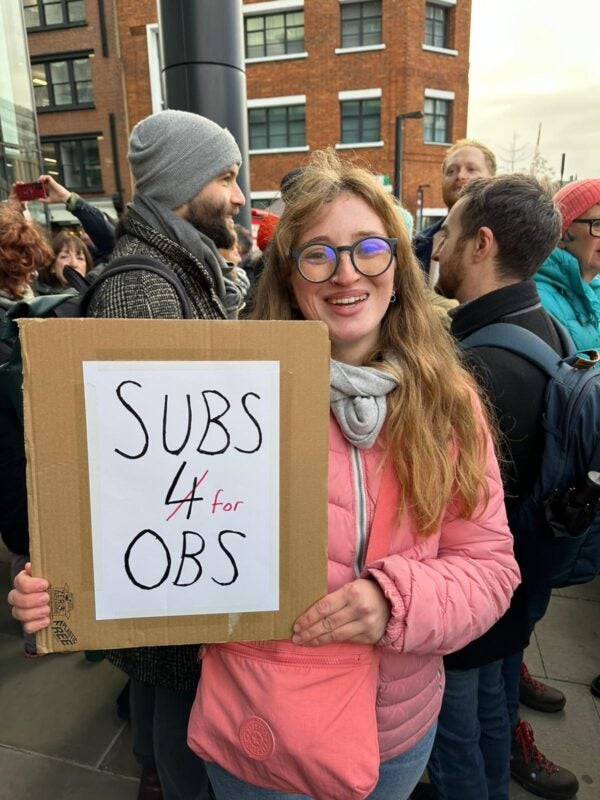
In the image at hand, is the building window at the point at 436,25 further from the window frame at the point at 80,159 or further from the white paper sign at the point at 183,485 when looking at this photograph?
the white paper sign at the point at 183,485

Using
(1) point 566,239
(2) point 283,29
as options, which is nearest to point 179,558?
(1) point 566,239

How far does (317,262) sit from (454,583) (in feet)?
2.31

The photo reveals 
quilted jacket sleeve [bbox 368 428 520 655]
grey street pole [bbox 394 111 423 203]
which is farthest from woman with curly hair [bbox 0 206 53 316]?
grey street pole [bbox 394 111 423 203]

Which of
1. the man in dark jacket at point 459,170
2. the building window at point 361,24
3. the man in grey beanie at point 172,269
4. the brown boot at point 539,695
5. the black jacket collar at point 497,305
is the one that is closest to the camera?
the man in grey beanie at point 172,269

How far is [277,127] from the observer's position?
67.4 ft

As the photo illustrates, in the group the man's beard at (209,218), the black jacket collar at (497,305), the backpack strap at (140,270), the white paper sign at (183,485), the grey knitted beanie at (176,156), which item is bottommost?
the white paper sign at (183,485)

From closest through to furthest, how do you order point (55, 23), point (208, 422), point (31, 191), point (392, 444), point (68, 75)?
point (208, 422), point (392, 444), point (31, 191), point (55, 23), point (68, 75)

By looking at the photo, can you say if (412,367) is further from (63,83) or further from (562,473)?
(63,83)

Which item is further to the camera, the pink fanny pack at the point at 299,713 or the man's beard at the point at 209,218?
the man's beard at the point at 209,218

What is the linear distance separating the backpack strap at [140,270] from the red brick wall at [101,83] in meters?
21.5

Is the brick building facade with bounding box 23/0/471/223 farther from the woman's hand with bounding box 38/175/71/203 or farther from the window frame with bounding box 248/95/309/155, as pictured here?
the woman's hand with bounding box 38/175/71/203

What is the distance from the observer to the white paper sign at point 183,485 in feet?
2.78

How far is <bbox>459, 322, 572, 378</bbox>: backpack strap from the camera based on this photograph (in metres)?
1.47

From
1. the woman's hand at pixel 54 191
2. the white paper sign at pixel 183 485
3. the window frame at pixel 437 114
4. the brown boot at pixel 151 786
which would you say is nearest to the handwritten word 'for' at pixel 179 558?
the white paper sign at pixel 183 485
